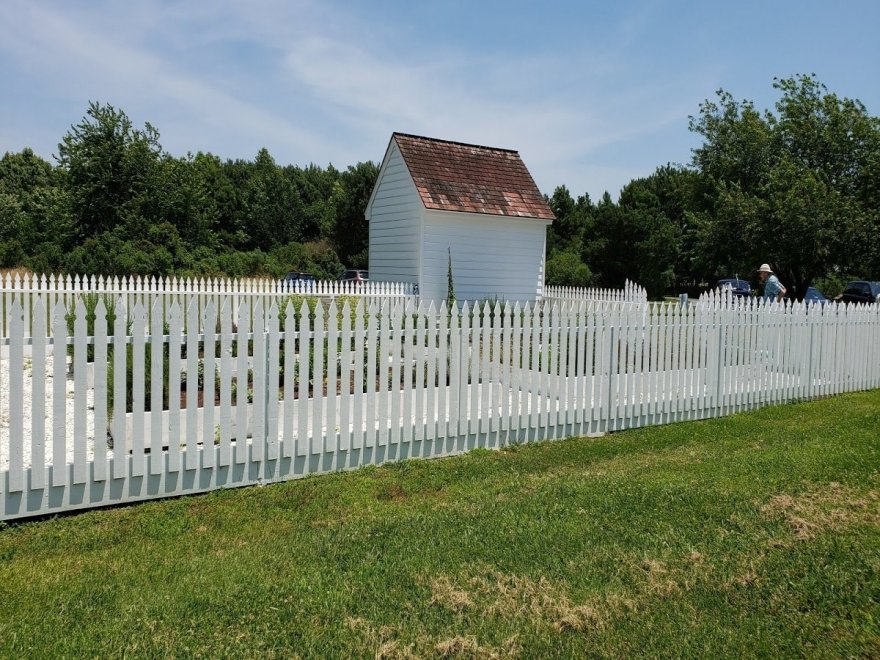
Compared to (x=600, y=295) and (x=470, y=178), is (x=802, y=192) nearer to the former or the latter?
(x=600, y=295)

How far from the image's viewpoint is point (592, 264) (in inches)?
1766

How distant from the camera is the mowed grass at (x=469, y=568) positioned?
3398 millimetres

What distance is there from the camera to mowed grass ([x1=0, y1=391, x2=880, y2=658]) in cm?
340

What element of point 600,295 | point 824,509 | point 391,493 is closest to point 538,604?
point 391,493

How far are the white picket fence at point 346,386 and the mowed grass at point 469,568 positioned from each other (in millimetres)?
316

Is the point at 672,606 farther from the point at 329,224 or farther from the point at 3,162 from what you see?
the point at 3,162

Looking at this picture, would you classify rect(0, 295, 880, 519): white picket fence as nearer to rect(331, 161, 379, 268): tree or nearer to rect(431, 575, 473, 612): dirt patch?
rect(431, 575, 473, 612): dirt patch

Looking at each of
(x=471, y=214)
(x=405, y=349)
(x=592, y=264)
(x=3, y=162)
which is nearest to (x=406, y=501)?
(x=405, y=349)

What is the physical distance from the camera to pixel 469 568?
4195 millimetres

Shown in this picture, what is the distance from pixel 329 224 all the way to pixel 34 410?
47170 mm

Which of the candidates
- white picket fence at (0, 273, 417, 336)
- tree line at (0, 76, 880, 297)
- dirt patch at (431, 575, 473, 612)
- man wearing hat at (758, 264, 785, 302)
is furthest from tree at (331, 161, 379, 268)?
dirt patch at (431, 575, 473, 612)

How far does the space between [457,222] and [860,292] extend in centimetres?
2031

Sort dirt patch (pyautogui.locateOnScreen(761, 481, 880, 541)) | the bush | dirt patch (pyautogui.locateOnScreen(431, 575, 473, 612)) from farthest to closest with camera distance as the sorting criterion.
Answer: the bush, dirt patch (pyautogui.locateOnScreen(761, 481, 880, 541)), dirt patch (pyautogui.locateOnScreen(431, 575, 473, 612))

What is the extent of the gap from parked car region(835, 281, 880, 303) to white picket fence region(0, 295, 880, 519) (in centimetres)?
2073
